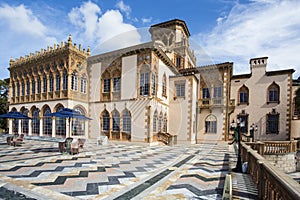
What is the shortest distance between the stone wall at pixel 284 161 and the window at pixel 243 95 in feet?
25.3

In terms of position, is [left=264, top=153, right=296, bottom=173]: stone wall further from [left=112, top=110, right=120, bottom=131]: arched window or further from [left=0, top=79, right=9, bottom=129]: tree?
[left=0, top=79, right=9, bottom=129]: tree

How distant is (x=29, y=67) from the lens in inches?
789

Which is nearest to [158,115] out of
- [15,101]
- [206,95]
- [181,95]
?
[181,95]

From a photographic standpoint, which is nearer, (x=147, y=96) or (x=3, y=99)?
(x=147, y=96)

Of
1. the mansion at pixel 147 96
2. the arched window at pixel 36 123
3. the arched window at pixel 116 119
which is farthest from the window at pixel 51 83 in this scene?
the arched window at pixel 116 119

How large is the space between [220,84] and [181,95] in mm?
4381

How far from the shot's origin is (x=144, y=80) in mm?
15367

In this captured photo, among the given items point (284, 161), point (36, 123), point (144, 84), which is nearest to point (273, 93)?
point (284, 161)

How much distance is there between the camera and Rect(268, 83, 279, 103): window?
18594 millimetres

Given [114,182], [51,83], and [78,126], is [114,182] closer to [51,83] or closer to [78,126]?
[78,126]

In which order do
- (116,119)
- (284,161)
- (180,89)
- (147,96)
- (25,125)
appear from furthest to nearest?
(25,125), (180,89), (116,119), (147,96), (284,161)

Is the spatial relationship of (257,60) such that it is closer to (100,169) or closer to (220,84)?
(220,84)

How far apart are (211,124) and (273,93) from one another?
703cm

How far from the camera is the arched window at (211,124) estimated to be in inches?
730
